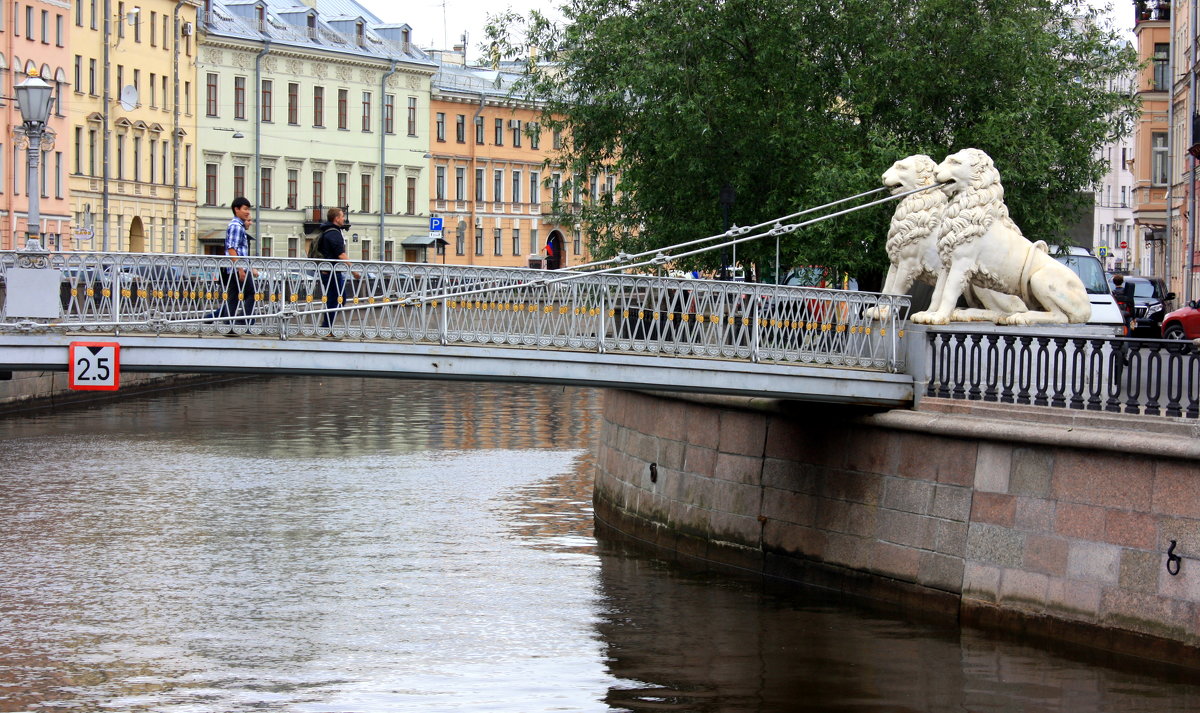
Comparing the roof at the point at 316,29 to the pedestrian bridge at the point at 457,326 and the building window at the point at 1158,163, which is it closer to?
the building window at the point at 1158,163

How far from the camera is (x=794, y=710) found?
49.3 feet

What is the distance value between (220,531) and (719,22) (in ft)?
30.3

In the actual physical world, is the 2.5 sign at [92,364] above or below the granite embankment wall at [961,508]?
above

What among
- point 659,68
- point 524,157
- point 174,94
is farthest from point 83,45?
point 659,68

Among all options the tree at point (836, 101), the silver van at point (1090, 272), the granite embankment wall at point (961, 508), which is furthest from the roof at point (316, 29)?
the granite embankment wall at point (961, 508)

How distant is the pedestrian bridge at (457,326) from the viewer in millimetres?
16562

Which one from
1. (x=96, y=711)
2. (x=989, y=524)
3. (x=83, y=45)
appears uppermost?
(x=83, y=45)

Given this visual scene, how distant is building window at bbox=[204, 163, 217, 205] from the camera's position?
73.8 m

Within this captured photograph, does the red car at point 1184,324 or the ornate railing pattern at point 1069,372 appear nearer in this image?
the ornate railing pattern at point 1069,372

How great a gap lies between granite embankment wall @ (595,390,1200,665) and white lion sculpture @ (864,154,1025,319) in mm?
1469

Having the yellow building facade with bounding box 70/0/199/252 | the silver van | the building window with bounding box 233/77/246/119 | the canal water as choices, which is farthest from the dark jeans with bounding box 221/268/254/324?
the building window with bounding box 233/77/246/119

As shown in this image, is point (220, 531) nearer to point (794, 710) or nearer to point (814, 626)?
point (814, 626)

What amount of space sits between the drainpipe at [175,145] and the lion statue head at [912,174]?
52708 millimetres

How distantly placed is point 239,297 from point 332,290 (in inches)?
29.3
